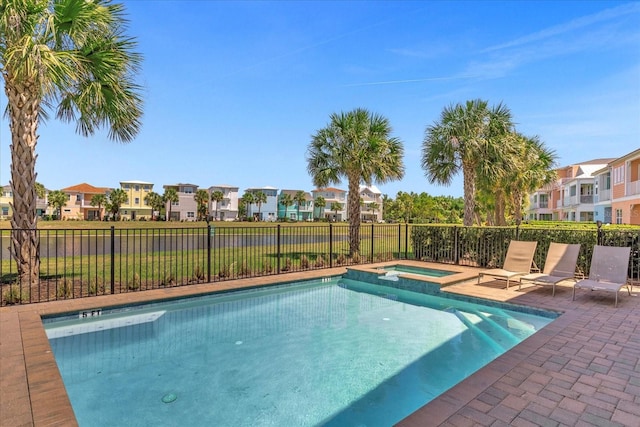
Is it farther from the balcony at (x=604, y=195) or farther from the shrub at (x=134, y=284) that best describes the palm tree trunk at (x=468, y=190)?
the balcony at (x=604, y=195)

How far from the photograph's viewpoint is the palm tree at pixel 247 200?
70812 mm

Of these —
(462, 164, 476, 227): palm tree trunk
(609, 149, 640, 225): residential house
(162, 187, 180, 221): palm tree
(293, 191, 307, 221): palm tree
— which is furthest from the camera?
(293, 191, 307, 221): palm tree

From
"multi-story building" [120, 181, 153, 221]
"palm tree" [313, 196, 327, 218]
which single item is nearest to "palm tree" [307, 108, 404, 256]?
"palm tree" [313, 196, 327, 218]

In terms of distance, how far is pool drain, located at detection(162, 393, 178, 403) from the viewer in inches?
145

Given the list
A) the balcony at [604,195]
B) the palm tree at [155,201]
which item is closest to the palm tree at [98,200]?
the palm tree at [155,201]

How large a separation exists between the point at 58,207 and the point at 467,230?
6851 cm

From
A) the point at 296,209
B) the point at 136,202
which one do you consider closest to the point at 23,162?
the point at 136,202

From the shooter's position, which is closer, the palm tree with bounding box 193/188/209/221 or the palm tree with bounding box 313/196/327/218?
the palm tree with bounding box 193/188/209/221

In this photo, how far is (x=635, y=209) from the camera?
71.0ft

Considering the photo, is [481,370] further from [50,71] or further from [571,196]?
[571,196]

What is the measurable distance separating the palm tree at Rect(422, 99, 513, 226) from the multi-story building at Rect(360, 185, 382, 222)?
210 feet

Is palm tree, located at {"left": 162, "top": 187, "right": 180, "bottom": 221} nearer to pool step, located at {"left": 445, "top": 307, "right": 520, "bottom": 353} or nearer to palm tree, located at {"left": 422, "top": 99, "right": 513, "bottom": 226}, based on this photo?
palm tree, located at {"left": 422, "top": 99, "right": 513, "bottom": 226}

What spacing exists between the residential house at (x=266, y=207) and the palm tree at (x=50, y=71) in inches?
2596

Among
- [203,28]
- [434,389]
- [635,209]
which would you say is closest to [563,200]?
[635,209]
